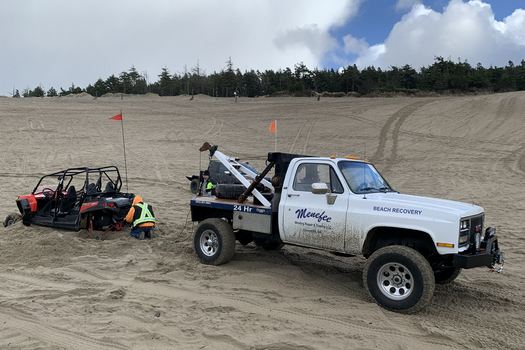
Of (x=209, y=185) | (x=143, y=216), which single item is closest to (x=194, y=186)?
(x=209, y=185)

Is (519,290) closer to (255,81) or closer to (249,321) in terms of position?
(249,321)

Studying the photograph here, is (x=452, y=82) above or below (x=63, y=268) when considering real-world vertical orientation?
above

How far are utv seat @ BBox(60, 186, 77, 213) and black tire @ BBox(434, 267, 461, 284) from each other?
7770mm

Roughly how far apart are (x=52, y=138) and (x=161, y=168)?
1046 cm

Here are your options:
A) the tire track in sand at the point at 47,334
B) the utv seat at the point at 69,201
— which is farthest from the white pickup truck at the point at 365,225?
the utv seat at the point at 69,201

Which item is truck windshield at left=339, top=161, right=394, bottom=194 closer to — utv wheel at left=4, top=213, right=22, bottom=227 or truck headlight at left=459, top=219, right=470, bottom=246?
truck headlight at left=459, top=219, right=470, bottom=246

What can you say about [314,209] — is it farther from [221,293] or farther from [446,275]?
[446,275]

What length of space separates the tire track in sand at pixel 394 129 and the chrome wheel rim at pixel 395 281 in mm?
15980

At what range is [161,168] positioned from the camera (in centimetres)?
2186

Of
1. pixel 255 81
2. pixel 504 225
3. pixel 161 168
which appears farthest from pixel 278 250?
pixel 255 81

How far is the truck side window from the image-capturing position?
23.1 feet

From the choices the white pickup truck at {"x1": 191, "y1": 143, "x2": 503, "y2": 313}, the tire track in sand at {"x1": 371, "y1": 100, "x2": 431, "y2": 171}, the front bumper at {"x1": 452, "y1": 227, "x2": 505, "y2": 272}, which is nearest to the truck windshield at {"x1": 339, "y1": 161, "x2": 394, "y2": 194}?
the white pickup truck at {"x1": 191, "y1": 143, "x2": 503, "y2": 313}

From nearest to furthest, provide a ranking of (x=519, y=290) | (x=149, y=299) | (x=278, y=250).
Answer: (x=149, y=299), (x=519, y=290), (x=278, y=250)

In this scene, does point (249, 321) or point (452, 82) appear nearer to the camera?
point (249, 321)
